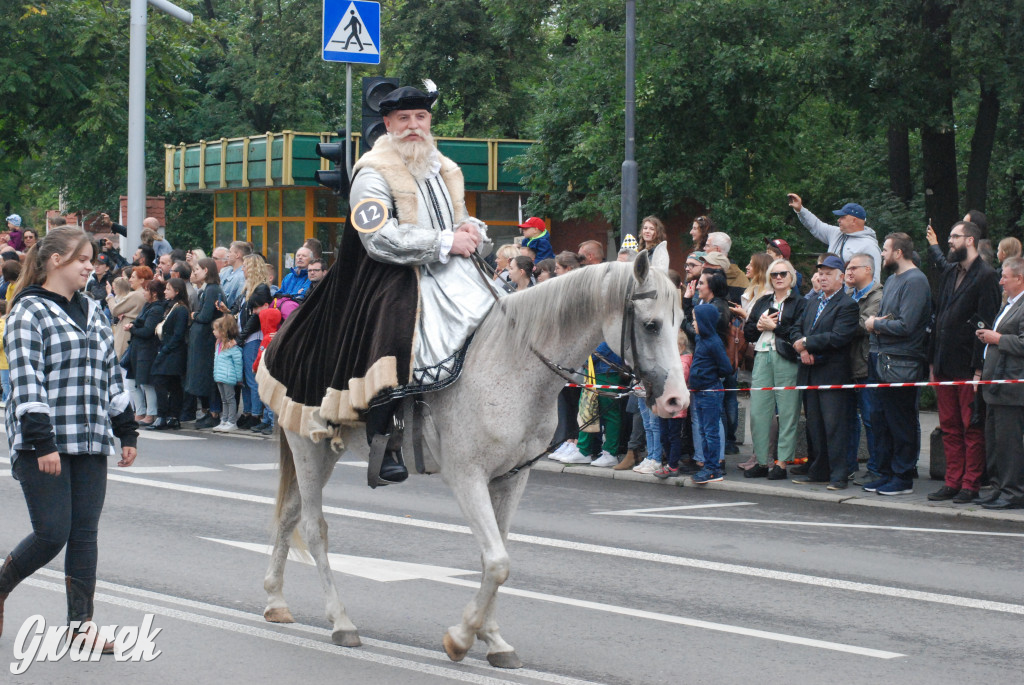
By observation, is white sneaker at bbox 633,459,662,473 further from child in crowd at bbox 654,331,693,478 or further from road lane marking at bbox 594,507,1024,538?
road lane marking at bbox 594,507,1024,538

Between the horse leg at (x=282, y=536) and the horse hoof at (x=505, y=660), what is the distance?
1.36 m

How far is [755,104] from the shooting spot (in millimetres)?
21172

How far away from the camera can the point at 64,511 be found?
6223 millimetres

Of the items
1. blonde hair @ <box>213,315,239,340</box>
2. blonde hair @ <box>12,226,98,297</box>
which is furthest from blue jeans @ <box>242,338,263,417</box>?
blonde hair @ <box>12,226,98,297</box>

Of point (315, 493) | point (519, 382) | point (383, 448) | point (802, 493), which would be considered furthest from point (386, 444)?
point (802, 493)

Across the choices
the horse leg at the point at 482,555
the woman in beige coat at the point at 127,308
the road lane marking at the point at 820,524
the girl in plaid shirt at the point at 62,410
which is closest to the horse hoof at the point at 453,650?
the horse leg at the point at 482,555

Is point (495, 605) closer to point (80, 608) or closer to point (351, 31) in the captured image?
point (80, 608)

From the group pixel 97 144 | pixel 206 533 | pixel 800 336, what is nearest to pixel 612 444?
pixel 800 336

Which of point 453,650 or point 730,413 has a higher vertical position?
point 730,413

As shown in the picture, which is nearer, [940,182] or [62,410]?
[62,410]

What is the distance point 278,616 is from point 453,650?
4.17 feet

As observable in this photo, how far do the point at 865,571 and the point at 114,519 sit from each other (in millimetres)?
5486

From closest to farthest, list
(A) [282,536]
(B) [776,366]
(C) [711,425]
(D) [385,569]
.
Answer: (A) [282,536]
(D) [385,569]
(C) [711,425]
(B) [776,366]

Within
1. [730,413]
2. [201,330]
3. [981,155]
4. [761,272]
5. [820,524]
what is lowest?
[820,524]
